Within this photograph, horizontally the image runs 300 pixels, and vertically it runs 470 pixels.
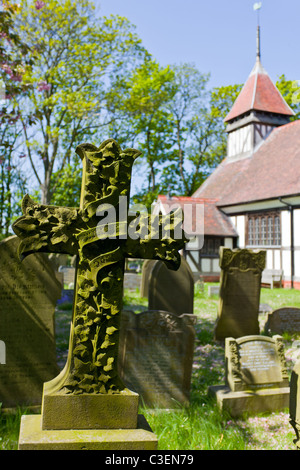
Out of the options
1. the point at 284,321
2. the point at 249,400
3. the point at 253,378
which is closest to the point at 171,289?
the point at 284,321

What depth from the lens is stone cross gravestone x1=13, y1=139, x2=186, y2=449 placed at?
2.41m

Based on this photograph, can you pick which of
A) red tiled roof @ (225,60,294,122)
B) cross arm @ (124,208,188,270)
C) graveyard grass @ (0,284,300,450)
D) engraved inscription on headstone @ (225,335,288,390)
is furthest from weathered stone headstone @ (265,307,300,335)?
red tiled roof @ (225,60,294,122)

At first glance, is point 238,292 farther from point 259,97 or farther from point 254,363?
point 259,97

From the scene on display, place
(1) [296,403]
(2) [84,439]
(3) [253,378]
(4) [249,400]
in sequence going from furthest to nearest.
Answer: (3) [253,378], (4) [249,400], (1) [296,403], (2) [84,439]

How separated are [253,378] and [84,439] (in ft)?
11.6

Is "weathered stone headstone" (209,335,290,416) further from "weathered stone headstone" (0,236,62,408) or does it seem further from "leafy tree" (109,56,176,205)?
"leafy tree" (109,56,176,205)

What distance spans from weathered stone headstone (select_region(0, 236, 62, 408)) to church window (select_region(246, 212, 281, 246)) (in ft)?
57.7

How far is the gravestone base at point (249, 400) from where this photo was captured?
4961 millimetres

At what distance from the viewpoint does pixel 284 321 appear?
8727 millimetres

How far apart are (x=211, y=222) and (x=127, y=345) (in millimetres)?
19398

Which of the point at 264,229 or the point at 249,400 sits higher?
the point at 264,229

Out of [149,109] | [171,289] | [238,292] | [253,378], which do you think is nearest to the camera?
[253,378]

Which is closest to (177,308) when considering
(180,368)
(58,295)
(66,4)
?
(180,368)

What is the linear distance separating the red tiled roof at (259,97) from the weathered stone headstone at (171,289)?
21945 millimetres
